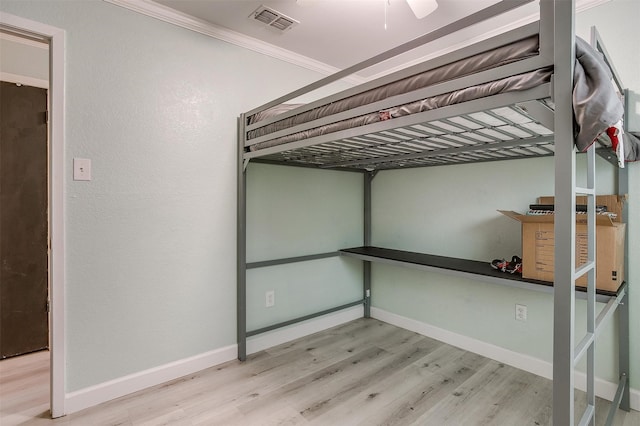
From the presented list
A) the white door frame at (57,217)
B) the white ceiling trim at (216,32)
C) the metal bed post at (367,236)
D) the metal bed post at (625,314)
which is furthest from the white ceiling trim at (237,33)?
the metal bed post at (367,236)

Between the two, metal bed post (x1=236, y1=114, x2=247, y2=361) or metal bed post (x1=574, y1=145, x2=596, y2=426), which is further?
metal bed post (x1=236, y1=114, x2=247, y2=361)

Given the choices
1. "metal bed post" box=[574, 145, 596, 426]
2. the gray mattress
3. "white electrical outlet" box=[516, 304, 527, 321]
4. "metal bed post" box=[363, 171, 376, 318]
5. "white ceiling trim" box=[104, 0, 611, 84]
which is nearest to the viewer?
the gray mattress

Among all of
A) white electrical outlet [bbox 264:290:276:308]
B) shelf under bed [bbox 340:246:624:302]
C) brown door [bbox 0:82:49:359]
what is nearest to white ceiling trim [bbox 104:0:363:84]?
brown door [bbox 0:82:49:359]

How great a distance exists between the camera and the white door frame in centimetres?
163

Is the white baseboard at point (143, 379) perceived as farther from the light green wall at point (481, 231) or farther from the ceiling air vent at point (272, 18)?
the ceiling air vent at point (272, 18)

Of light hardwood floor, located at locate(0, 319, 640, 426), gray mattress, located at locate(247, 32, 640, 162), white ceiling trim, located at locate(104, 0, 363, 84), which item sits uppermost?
white ceiling trim, located at locate(104, 0, 363, 84)

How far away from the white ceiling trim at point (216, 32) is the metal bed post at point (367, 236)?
103cm

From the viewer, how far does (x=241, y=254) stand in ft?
7.36

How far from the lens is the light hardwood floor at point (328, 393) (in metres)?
1.64

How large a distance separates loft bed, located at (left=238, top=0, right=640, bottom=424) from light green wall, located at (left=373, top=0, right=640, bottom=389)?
11 centimetres

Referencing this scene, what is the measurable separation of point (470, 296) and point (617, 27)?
1.80m

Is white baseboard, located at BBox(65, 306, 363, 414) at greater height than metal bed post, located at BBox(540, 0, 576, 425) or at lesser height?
lesser

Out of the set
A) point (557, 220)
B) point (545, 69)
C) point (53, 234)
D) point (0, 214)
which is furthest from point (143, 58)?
point (557, 220)

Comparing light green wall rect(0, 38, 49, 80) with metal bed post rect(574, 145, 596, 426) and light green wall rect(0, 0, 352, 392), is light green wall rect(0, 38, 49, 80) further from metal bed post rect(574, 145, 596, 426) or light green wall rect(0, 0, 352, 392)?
metal bed post rect(574, 145, 596, 426)
